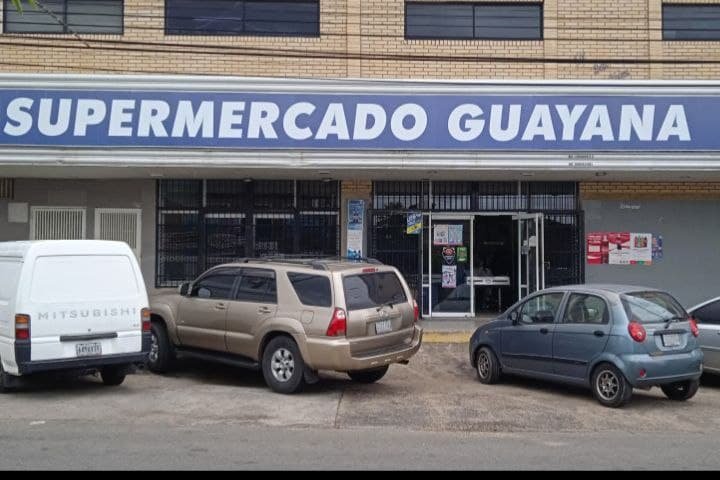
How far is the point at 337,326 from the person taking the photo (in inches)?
351

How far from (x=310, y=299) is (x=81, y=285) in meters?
2.96

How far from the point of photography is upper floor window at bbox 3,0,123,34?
1552 centimetres

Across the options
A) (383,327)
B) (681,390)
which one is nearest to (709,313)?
(681,390)

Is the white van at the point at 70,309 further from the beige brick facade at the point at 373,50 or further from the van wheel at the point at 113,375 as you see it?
the beige brick facade at the point at 373,50

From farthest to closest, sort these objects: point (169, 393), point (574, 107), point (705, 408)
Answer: point (574, 107), point (169, 393), point (705, 408)

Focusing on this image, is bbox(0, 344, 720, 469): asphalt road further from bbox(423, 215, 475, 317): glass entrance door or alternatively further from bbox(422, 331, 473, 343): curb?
bbox(423, 215, 475, 317): glass entrance door

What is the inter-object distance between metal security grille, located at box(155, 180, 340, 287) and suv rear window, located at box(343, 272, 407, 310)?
226 inches

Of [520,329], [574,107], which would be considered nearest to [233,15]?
[574,107]

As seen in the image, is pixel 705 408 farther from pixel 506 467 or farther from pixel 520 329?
pixel 506 467

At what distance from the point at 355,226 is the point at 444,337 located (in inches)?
130

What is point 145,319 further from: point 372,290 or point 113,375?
point 372,290

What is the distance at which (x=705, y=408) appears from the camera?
29.2 feet

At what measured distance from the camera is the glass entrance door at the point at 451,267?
15602 millimetres

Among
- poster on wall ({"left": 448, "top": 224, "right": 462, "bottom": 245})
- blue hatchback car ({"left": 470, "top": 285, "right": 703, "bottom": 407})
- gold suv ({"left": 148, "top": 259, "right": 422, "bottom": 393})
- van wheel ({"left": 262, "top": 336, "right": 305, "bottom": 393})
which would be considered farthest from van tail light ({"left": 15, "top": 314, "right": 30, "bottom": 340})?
poster on wall ({"left": 448, "top": 224, "right": 462, "bottom": 245})
